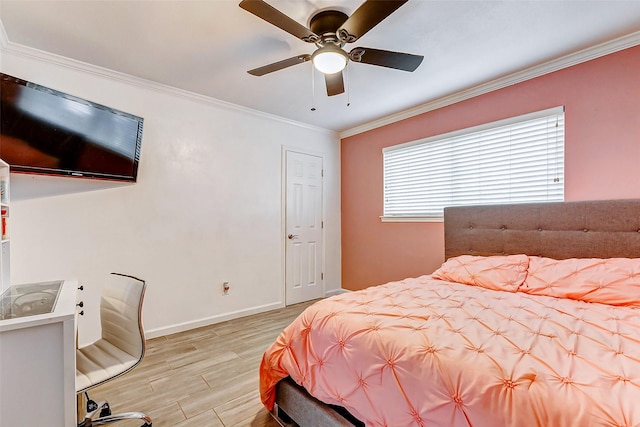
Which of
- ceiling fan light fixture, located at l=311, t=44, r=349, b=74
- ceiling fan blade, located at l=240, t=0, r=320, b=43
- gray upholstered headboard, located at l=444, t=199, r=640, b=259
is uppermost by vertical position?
ceiling fan blade, located at l=240, t=0, r=320, b=43

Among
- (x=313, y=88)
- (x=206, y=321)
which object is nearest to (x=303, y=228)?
(x=206, y=321)

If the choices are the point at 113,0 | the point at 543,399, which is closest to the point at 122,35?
the point at 113,0

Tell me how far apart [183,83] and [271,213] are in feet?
5.72

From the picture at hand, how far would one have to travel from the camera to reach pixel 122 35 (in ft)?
7.00

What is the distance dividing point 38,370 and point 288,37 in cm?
230

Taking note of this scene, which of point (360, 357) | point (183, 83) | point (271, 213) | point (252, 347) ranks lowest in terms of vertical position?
point (252, 347)

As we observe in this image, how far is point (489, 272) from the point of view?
233cm

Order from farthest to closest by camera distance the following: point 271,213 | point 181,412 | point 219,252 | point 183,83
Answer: point 271,213
point 219,252
point 183,83
point 181,412

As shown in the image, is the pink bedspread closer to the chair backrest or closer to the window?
the chair backrest

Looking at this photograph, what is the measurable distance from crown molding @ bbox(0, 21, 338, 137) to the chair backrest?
190cm

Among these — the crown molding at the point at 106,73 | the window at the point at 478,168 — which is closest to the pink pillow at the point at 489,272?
the window at the point at 478,168

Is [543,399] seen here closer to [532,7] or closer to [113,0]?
[532,7]

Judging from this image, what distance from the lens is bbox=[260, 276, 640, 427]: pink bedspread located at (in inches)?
35.9

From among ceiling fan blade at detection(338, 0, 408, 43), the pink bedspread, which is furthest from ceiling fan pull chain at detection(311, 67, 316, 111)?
the pink bedspread
